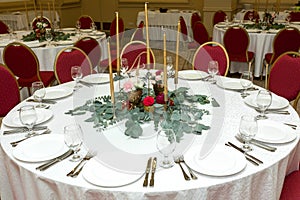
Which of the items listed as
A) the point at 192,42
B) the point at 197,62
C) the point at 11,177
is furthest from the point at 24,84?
the point at 192,42

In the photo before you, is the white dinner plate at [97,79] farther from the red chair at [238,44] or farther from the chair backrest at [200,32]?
the chair backrest at [200,32]

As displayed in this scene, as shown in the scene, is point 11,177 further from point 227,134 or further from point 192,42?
point 192,42

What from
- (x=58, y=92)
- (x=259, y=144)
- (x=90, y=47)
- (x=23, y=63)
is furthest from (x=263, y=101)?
(x=23, y=63)

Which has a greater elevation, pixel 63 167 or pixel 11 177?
pixel 63 167

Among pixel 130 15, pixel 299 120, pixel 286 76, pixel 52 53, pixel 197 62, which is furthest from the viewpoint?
pixel 130 15

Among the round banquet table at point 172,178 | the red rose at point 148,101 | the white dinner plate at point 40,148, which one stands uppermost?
the red rose at point 148,101

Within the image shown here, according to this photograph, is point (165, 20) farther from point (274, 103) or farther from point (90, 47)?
point (274, 103)

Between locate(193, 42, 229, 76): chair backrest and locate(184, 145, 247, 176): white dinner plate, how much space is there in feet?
6.09

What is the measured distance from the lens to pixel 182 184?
141 cm

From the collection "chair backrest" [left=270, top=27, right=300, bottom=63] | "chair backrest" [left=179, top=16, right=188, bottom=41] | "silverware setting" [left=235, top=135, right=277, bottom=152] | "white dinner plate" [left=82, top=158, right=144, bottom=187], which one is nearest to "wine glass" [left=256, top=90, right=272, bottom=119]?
"silverware setting" [left=235, top=135, right=277, bottom=152]

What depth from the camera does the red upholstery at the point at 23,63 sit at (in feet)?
12.4

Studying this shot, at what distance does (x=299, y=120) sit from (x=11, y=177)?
1.71m

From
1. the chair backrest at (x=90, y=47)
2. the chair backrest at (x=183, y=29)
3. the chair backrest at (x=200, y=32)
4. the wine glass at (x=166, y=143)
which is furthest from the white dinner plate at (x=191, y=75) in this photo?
the chair backrest at (x=183, y=29)

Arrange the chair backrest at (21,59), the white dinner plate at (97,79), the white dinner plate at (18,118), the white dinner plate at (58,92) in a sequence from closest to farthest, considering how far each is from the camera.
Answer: the white dinner plate at (18,118)
the white dinner plate at (58,92)
the white dinner plate at (97,79)
the chair backrest at (21,59)
